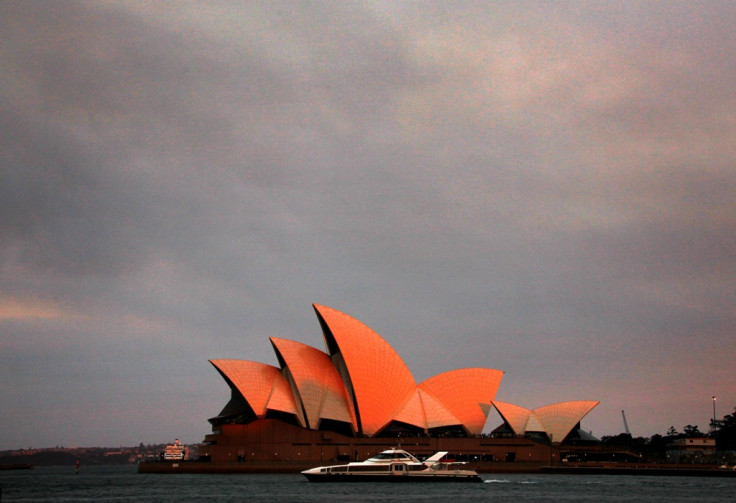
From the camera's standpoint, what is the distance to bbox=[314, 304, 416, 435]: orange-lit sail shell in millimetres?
80562

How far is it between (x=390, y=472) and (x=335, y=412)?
20.2m

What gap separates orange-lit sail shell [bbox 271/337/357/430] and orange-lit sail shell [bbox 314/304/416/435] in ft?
4.63

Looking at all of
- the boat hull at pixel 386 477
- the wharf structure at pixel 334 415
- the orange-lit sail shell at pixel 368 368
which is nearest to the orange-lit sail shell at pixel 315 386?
the wharf structure at pixel 334 415

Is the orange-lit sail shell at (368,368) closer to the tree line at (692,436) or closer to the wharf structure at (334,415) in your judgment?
the wharf structure at (334,415)

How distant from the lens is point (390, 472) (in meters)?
62.2

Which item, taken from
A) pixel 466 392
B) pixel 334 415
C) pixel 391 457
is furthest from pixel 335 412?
pixel 391 457

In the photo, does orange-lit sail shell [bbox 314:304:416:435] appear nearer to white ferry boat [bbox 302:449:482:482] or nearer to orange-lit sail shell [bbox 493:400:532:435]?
orange-lit sail shell [bbox 493:400:532:435]

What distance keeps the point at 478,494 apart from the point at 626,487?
16953mm

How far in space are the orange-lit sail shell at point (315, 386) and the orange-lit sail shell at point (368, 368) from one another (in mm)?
1411

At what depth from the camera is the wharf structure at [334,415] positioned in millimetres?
80938

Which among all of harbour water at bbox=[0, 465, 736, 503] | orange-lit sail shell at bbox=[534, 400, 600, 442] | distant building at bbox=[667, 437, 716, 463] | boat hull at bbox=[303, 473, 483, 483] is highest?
orange-lit sail shell at bbox=[534, 400, 600, 442]

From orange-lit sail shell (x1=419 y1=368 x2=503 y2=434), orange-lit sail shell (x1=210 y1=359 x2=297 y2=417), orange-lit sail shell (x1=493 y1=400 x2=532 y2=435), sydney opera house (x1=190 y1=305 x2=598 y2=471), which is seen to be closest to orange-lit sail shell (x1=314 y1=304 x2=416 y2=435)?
sydney opera house (x1=190 y1=305 x2=598 y2=471)

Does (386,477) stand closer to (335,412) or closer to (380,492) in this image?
(380,492)

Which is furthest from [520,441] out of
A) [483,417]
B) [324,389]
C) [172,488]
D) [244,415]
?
[172,488]
